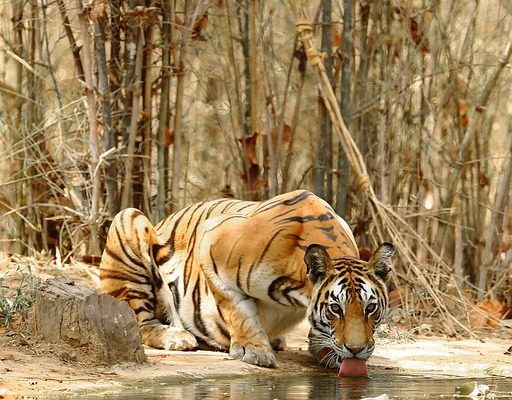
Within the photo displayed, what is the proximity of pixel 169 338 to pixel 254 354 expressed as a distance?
77 cm

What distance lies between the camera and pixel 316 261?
6.30m

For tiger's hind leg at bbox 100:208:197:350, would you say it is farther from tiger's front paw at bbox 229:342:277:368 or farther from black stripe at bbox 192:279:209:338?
tiger's front paw at bbox 229:342:277:368

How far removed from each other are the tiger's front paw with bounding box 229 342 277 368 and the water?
0.11 m

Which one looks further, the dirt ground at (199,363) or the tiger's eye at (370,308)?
the tiger's eye at (370,308)

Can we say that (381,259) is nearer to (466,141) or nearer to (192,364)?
(192,364)

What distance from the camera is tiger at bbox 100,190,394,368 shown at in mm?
6262

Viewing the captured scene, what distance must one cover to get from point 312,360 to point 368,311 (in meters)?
0.94

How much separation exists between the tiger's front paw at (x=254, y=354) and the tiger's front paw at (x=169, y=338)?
48cm

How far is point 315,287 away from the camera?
20.8 feet

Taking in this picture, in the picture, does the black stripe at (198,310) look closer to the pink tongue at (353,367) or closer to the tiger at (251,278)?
the tiger at (251,278)

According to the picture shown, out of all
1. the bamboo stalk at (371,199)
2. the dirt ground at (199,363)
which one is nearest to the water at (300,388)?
the dirt ground at (199,363)

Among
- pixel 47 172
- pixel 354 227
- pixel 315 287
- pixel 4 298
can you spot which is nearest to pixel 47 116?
pixel 47 172

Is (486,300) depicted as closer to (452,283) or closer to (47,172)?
(452,283)

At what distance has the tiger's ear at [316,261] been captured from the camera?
20.5ft
